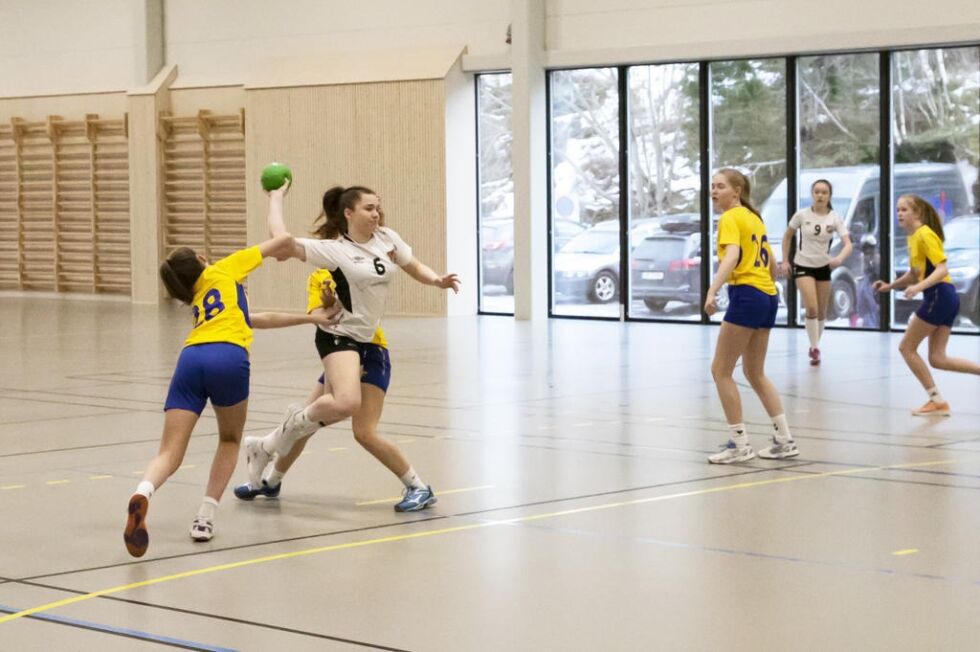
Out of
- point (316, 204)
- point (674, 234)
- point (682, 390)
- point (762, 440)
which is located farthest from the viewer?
point (316, 204)

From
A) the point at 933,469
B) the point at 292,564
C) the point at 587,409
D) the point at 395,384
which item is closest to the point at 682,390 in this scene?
the point at 587,409

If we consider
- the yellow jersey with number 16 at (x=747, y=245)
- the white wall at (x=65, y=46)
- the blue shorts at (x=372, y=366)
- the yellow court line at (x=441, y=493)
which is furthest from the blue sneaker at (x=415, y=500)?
the white wall at (x=65, y=46)

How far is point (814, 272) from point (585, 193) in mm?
7231

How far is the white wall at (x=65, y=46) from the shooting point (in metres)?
26.6

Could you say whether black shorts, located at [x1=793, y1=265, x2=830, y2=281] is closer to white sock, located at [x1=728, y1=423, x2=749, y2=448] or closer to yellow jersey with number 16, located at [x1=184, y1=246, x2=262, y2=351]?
white sock, located at [x1=728, y1=423, x2=749, y2=448]

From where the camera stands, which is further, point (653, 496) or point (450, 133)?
point (450, 133)

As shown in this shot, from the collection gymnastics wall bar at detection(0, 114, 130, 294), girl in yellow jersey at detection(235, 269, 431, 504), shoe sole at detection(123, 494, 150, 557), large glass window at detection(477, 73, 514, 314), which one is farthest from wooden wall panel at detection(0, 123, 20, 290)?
shoe sole at detection(123, 494, 150, 557)

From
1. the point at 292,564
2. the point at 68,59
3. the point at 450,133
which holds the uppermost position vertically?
the point at 68,59

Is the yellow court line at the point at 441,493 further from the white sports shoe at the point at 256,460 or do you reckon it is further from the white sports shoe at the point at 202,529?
the white sports shoe at the point at 202,529

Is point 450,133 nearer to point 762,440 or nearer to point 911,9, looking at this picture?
point 911,9

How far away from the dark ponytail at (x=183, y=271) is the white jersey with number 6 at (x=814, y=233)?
9.32m

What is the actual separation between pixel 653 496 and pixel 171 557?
255 centimetres

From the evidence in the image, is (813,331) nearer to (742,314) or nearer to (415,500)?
(742,314)

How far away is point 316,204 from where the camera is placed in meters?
23.7
